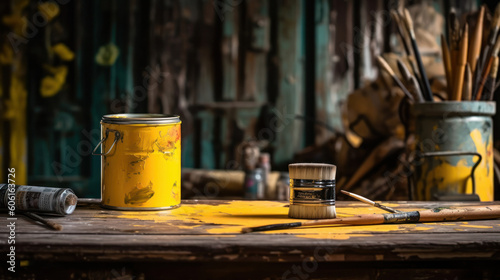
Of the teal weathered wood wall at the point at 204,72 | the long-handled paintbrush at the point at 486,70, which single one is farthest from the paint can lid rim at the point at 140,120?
the teal weathered wood wall at the point at 204,72

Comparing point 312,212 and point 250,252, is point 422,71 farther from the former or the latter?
point 250,252

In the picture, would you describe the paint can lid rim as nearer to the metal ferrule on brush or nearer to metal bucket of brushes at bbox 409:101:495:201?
the metal ferrule on brush

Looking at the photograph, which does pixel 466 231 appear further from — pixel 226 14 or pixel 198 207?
pixel 226 14

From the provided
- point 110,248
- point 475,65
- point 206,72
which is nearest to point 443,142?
point 475,65

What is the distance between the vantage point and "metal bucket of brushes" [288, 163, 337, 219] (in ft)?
4.27

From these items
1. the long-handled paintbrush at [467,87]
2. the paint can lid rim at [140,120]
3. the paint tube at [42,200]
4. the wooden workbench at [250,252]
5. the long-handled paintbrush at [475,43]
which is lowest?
the wooden workbench at [250,252]

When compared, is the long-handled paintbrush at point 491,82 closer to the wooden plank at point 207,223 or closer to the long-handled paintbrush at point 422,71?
the long-handled paintbrush at point 422,71

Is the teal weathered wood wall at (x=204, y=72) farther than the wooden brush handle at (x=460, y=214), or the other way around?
the teal weathered wood wall at (x=204, y=72)

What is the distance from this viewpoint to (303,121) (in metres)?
4.59

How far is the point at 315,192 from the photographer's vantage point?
1.31m

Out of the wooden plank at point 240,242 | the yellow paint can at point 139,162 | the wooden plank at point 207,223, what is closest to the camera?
the wooden plank at point 240,242

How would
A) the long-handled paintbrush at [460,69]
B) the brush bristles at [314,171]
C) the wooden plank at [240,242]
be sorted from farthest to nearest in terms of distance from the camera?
the long-handled paintbrush at [460,69] < the brush bristles at [314,171] < the wooden plank at [240,242]

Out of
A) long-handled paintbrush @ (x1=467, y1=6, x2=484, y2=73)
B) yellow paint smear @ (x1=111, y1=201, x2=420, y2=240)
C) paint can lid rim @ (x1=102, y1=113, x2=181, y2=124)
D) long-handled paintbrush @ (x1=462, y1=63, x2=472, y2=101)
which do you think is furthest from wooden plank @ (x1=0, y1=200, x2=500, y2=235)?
long-handled paintbrush @ (x1=467, y1=6, x2=484, y2=73)

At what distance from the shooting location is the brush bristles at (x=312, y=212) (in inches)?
51.5
